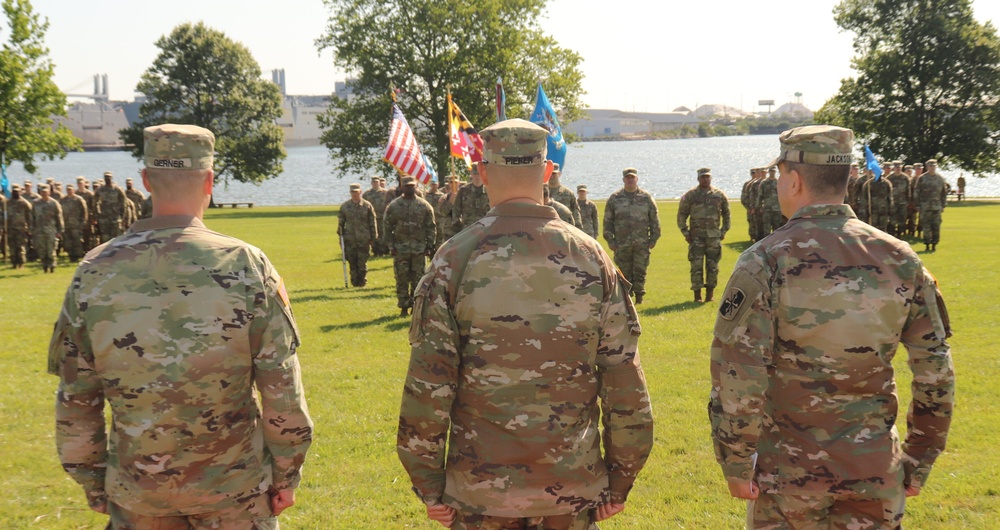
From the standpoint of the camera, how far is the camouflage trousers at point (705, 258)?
45.3 ft

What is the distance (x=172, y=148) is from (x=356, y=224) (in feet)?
44.5

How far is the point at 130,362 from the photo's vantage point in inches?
124

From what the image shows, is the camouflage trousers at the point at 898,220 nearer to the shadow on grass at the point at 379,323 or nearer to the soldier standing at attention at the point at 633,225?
the soldier standing at attention at the point at 633,225

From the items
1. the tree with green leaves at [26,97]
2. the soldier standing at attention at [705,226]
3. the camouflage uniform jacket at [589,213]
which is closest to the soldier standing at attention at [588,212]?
the camouflage uniform jacket at [589,213]

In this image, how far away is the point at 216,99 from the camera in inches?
2185

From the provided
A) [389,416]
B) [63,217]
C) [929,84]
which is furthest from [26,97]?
[929,84]

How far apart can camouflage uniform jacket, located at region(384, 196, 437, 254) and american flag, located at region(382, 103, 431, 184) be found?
Result: 10.6ft

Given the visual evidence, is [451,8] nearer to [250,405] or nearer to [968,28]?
[968,28]

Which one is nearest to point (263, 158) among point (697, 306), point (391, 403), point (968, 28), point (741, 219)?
point (741, 219)

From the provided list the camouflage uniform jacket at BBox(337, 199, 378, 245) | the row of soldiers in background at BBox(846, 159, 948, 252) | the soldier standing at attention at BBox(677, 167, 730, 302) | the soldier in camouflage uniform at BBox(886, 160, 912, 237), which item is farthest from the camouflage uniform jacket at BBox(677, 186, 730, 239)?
the soldier in camouflage uniform at BBox(886, 160, 912, 237)

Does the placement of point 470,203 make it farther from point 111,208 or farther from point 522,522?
point 111,208

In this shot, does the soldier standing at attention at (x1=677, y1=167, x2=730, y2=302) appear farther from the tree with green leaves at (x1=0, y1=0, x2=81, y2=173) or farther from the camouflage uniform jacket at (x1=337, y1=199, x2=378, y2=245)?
the tree with green leaves at (x1=0, y1=0, x2=81, y2=173)

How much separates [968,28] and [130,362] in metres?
49.1

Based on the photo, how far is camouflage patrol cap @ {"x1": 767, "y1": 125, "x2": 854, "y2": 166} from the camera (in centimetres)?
336
